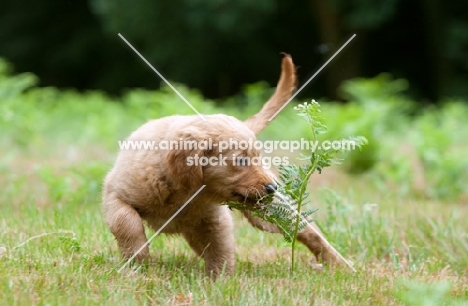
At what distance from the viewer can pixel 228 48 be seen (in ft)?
58.5

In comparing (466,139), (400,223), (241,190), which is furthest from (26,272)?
(466,139)

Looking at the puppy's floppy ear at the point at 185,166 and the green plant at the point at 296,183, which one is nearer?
the green plant at the point at 296,183

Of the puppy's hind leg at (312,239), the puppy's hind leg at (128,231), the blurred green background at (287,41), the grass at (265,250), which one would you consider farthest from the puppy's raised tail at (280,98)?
the blurred green background at (287,41)

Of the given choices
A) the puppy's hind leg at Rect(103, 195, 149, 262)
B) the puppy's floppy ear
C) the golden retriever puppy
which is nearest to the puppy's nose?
the golden retriever puppy

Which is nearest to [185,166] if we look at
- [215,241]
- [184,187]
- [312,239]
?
[184,187]

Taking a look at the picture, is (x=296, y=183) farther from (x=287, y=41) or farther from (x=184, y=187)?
(x=287, y=41)

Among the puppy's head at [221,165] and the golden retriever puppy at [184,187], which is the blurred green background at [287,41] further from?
the puppy's head at [221,165]

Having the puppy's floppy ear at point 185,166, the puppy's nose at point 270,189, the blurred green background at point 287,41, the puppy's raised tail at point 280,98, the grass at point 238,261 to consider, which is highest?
the blurred green background at point 287,41

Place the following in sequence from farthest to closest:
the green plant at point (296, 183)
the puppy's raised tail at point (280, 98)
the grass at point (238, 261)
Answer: the puppy's raised tail at point (280, 98)
the green plant at point (296, 183)
the grass at point (238, 261)

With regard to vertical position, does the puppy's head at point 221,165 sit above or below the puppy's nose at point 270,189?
above

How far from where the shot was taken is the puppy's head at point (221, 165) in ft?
12.0

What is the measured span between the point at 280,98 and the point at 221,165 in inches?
37.3

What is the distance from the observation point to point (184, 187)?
12.2 feet

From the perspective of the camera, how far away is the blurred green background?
1659 centimetres
